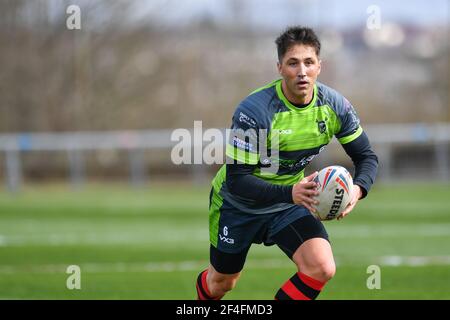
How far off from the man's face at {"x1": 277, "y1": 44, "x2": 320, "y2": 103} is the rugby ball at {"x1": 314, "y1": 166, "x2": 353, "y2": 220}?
2.16 feet

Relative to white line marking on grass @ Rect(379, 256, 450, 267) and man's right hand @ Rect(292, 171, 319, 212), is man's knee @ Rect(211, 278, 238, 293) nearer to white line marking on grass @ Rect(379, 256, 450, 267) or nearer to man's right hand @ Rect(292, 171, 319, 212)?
man's right hand @ Rect(292, 171, 319, 212)

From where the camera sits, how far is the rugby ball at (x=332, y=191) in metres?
6.37

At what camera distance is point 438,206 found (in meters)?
22.1

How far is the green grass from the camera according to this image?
9992 mm

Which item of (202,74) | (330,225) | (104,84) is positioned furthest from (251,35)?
(330,225)

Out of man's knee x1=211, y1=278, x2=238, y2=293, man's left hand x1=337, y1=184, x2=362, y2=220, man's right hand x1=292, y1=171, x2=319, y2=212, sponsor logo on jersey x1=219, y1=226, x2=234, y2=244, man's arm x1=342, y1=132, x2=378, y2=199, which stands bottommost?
man's knee x1=211, y1=278, x2=238, y2=293

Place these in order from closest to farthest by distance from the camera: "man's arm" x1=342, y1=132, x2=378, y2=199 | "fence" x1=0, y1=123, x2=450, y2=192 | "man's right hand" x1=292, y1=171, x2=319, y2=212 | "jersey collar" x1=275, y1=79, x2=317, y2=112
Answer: "man's right hand" x1=292, y1=171, x2=319, y2=212
"jersey collar" x1=275, y1=79, x2=317, y2=112
"man's arm" x1=342, y1=132, x2=378, y2=199
"fence" x1=0, y1=123, x2=450, y2=192

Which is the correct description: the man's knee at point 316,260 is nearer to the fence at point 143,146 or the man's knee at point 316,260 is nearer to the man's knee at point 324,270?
the man's knee at point 324,270

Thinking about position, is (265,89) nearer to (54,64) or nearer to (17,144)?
(17,144)

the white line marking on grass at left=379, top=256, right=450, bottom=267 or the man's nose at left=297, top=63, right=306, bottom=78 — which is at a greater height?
the man's nose at left=297, top=63, right=306, bottom=78

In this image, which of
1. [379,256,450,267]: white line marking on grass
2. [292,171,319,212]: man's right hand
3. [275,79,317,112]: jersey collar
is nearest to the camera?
[292,171,319,212]: man's right hand

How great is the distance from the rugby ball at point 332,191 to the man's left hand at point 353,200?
0.03 metres

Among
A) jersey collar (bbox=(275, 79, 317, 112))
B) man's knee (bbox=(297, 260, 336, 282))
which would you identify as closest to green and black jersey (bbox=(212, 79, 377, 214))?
jersey collar (bbox=(275, 79, 317, 112))

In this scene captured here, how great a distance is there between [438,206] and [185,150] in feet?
33.2
